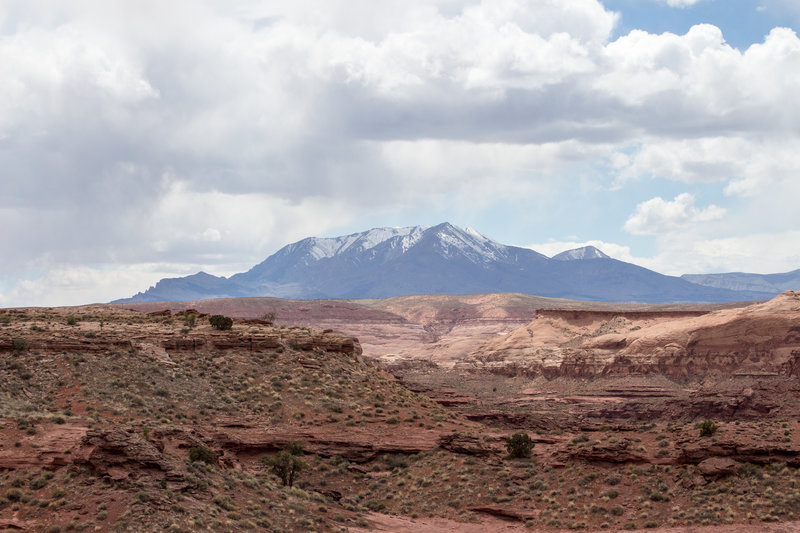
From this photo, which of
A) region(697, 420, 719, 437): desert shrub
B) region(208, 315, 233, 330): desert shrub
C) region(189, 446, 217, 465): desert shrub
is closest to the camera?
region(189, 446, 217, 465): desert shrub

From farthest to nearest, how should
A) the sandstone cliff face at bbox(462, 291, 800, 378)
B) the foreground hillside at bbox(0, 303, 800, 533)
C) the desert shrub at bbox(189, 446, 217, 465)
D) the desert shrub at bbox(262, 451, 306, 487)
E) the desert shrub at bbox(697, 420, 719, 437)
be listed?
the sandstone cliff face at bbox(462, 291, 800, 378), the desert shrub at bbox(697, 420, 719, 437), the desert shrub at bbox(262, 451, 306, 487), the desert shrub at bbox(189, 446, 217, 465), the foreground hillside at bbox(0, 303, 800, 533)

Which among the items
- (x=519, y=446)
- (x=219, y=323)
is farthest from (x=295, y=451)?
(x=219, y=323)

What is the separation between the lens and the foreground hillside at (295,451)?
2733cm

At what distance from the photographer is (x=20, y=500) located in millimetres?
25875

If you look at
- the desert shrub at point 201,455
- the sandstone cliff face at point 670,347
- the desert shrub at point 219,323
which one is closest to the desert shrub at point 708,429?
the desert shrub at point 201,455

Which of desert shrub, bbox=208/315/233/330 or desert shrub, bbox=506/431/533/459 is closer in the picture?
desert shrub, bbox=506/431/533/459

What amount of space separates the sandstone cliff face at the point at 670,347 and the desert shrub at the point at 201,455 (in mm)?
68606

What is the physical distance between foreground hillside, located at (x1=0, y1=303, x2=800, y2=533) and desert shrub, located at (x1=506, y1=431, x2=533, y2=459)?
1.64ft

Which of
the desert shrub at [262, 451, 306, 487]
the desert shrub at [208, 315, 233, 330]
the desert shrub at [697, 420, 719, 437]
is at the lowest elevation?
the desert shrub at [262, 451, 306, 487]

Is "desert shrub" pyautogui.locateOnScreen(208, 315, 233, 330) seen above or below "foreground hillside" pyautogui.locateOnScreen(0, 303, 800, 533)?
above

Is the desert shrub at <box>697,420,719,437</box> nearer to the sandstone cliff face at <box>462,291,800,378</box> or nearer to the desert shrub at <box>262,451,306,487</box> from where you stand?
the desert shrub at <box>262,451,306,487</box>

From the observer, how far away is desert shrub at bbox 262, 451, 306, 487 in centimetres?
3625

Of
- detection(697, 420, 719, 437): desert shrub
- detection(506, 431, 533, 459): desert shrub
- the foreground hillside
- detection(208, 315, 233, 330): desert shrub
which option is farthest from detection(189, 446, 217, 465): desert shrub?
detection(208, 315, 233, 330): desert shrub

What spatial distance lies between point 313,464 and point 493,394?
55.6 meters
